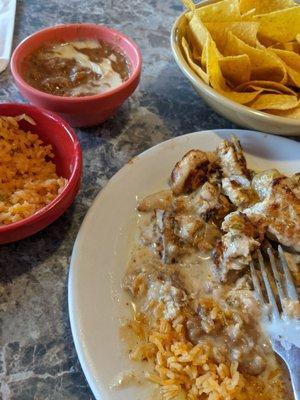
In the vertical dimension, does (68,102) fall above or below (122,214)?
above

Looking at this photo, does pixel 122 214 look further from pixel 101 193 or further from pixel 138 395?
pixel 138 395

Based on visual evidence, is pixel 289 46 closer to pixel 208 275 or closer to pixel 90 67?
pixel 90 67

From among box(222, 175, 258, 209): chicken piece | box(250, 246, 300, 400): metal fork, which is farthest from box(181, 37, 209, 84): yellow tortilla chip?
box(250, 246, 300, 400): metal fork

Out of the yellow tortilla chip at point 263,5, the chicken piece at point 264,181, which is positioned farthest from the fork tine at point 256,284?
the yellow tortilla chip at point 263,5

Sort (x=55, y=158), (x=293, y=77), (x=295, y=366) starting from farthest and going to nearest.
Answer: (x=293, y=77), (x=55, y=158), (x=295, y=366)

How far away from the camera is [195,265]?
1.32 m

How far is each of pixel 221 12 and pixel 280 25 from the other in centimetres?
21

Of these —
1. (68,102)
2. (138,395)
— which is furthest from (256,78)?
(138,395)

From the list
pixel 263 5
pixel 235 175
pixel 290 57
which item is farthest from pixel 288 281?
pixel 263 5

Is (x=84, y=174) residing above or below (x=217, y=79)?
below

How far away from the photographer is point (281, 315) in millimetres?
1146

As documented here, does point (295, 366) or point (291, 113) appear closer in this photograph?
point (295, 366)

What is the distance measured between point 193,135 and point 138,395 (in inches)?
34.0

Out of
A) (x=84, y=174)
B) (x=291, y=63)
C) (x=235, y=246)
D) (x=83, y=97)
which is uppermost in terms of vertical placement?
(x=291, y=63)
